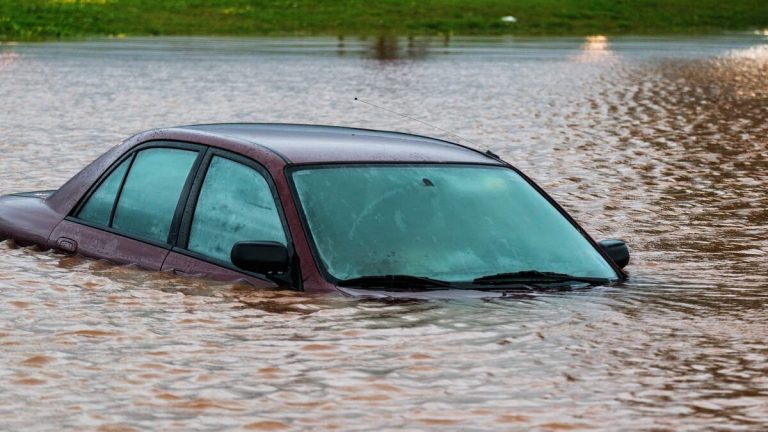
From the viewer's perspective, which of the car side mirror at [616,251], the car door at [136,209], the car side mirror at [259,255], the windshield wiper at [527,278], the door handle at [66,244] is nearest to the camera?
the car side mirror at [259,255]

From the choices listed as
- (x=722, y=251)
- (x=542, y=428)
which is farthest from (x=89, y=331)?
(x=722, y=251)

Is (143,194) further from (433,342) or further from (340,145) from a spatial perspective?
(433,342)

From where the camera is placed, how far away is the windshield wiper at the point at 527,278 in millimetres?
8070

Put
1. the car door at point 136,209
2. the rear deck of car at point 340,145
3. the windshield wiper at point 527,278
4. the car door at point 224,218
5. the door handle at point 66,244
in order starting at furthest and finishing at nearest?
the door handle at point 66,244 → the car door at point 136,209 → the rear deck of car at point 340,145 → the car door at point 224,218 → the windshield wiper at point 527,278

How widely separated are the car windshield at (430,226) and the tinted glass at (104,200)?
1425mm

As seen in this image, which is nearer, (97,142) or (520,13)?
(97,142)

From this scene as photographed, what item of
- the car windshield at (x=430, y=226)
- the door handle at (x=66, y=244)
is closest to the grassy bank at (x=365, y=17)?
the door handle at (x=66, y=244)

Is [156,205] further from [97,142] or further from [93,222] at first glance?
[97,142]

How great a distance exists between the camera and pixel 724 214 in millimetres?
14430

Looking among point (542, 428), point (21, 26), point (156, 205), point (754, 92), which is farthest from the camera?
point (21, 26)

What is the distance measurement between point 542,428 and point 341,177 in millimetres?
2393

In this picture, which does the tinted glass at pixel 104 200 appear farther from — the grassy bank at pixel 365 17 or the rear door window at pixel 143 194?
the grassy bank at pixel 365 17

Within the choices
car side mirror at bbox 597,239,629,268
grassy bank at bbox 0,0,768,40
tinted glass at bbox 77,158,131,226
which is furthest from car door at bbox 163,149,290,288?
grassy bank at bbox 0,0,768,40

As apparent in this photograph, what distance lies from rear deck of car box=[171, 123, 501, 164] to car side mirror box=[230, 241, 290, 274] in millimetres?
606
